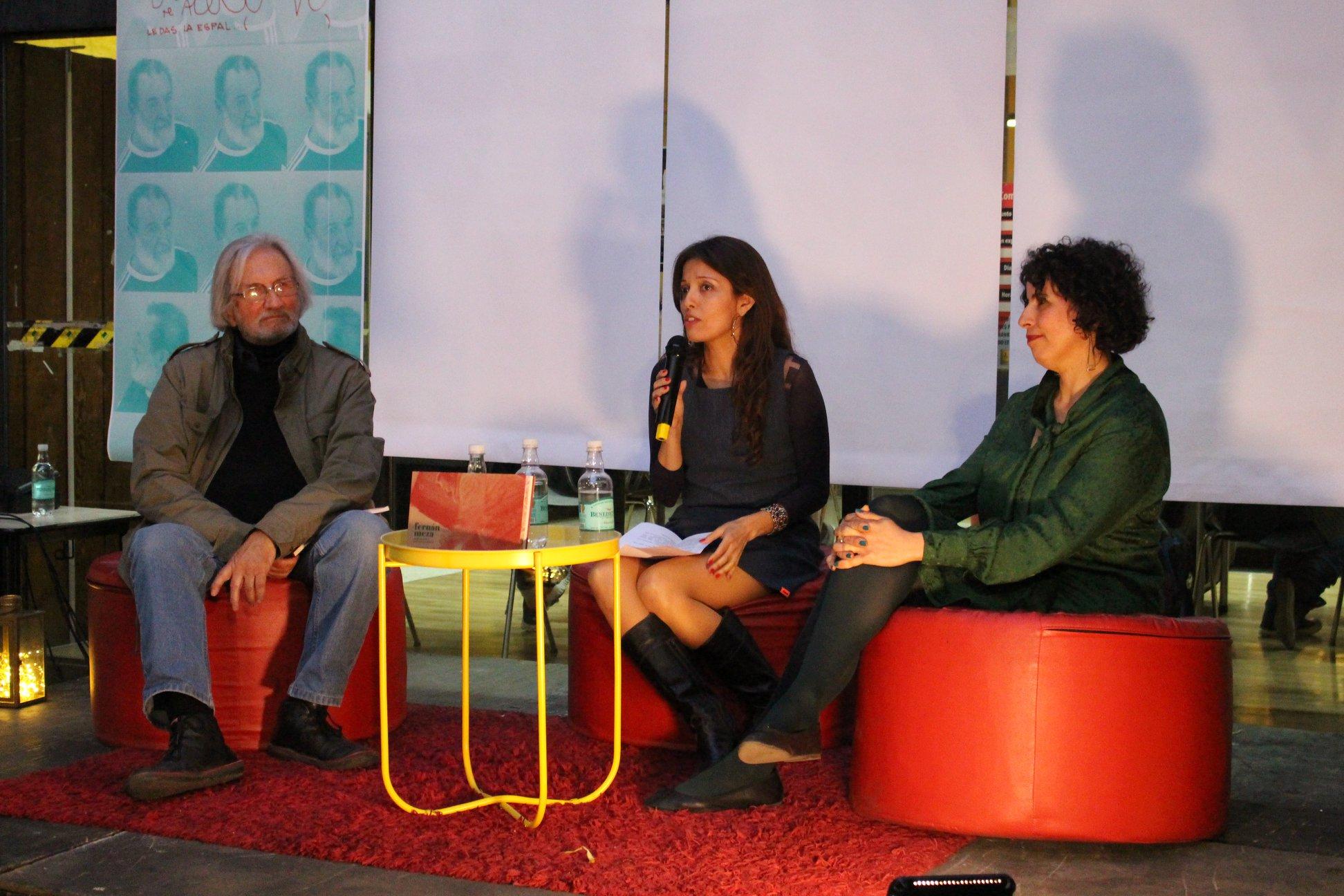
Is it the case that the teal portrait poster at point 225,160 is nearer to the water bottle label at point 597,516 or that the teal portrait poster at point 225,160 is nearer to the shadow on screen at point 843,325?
the shadow on screen at point 843,325

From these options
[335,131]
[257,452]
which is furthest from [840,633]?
[335,131]

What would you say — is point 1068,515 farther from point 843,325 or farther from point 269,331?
point 269,331

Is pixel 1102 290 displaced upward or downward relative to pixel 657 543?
upward

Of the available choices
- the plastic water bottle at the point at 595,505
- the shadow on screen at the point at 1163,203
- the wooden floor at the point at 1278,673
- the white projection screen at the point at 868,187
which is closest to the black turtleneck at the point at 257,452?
the plastic water bottle at the point at 595,505

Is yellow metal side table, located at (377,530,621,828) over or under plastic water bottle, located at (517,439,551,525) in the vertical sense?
under

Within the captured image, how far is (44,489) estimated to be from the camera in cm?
419

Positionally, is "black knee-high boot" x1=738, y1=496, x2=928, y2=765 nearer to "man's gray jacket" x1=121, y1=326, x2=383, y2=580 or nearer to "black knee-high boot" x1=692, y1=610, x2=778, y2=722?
"black knee-high boot" x1=692, y1=610, x2=778, y2=722

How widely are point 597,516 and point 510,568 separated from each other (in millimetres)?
296

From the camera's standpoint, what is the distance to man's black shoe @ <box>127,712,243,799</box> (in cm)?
269

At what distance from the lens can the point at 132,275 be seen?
176 inches

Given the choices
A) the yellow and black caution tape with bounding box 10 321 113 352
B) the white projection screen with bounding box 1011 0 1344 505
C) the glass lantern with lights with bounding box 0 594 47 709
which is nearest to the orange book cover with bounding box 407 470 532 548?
the glass lantern with lights with bounding box 0 594 47 709

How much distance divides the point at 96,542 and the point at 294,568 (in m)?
2.03

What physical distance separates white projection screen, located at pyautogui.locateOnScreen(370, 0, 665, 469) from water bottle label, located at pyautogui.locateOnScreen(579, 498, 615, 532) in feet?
3.65

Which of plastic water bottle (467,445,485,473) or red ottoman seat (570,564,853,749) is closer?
red ottoman seat (570,564,853,749)
